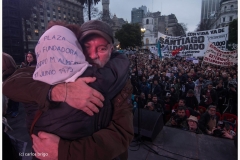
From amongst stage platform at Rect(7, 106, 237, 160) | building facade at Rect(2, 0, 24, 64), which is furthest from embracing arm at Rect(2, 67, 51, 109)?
building facade at Rect(2, 0, 24, 64)

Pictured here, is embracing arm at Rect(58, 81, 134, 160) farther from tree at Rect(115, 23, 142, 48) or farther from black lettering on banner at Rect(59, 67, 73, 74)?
tree at Rect(115, 23, 142, 48)

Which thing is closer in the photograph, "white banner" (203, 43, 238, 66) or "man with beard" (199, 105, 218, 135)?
"man with beard" (199, 105, 218, 135)

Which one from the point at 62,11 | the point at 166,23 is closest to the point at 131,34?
the point at 62,11

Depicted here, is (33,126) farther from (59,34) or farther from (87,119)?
(59,34)

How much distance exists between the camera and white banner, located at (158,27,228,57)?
362 inches

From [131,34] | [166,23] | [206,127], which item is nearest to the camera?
[206,127]

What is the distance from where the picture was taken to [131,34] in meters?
42.7

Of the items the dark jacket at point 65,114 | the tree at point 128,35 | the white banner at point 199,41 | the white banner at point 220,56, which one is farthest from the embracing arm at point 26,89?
the tree at point 128,35

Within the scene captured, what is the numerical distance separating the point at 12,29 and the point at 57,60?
476 inches

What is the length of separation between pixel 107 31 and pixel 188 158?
107 inches

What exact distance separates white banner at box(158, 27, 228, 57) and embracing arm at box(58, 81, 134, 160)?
387 inches

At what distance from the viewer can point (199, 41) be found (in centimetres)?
971

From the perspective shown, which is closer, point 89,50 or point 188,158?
point 89,50

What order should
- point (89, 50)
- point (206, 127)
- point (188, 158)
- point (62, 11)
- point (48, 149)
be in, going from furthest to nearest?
1. point (62, 11)
2. point (206, 127)
3. point (188, 158)
4. point (89, 50)
5. point (48, 149)
